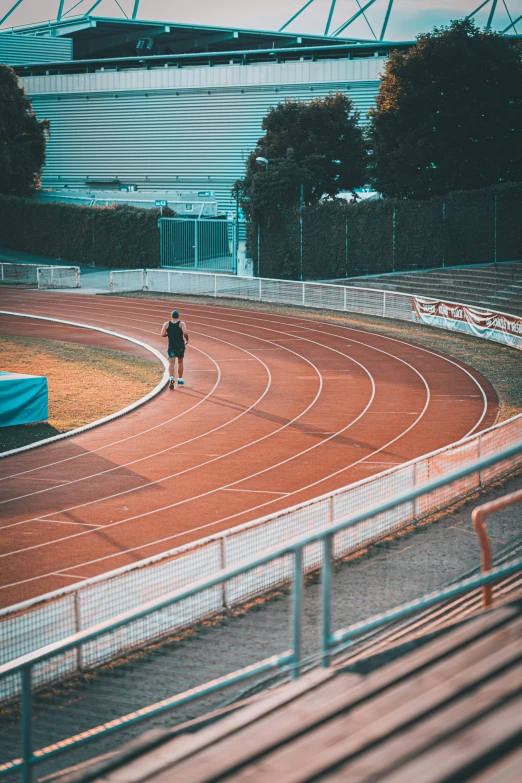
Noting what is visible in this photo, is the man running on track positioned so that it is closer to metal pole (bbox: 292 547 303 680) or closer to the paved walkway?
metal pole (bbox: 292 547 303 680)

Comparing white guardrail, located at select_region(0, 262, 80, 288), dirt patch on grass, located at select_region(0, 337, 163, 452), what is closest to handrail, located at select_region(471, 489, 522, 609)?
dirt patch on grass, located at select_region(0, 337, 163, 452)

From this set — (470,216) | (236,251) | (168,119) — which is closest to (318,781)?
(470,216)

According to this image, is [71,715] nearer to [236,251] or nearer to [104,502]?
[104,502]

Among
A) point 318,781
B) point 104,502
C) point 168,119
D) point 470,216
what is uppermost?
point 168,119

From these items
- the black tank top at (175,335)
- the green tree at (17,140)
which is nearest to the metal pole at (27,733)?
the black tank top at (175,335)

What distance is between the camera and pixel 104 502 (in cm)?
1403

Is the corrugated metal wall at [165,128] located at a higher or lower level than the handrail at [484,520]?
higher

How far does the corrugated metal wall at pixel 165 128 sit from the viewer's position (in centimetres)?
5891

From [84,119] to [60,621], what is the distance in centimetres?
6195

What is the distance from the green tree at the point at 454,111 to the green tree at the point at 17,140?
25.3 metres

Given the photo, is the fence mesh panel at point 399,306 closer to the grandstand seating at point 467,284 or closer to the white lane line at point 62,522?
the grandstand seating at point 467,284

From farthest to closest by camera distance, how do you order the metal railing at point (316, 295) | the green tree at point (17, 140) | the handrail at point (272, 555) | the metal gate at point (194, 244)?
the green tree at point (17, 140) → the metal gate at point (194, 244) → the metal railing at point (316, 295) → the handrail at point (272, 555)

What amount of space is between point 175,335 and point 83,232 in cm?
3500

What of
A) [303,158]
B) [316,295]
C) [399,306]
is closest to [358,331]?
[399,306]
